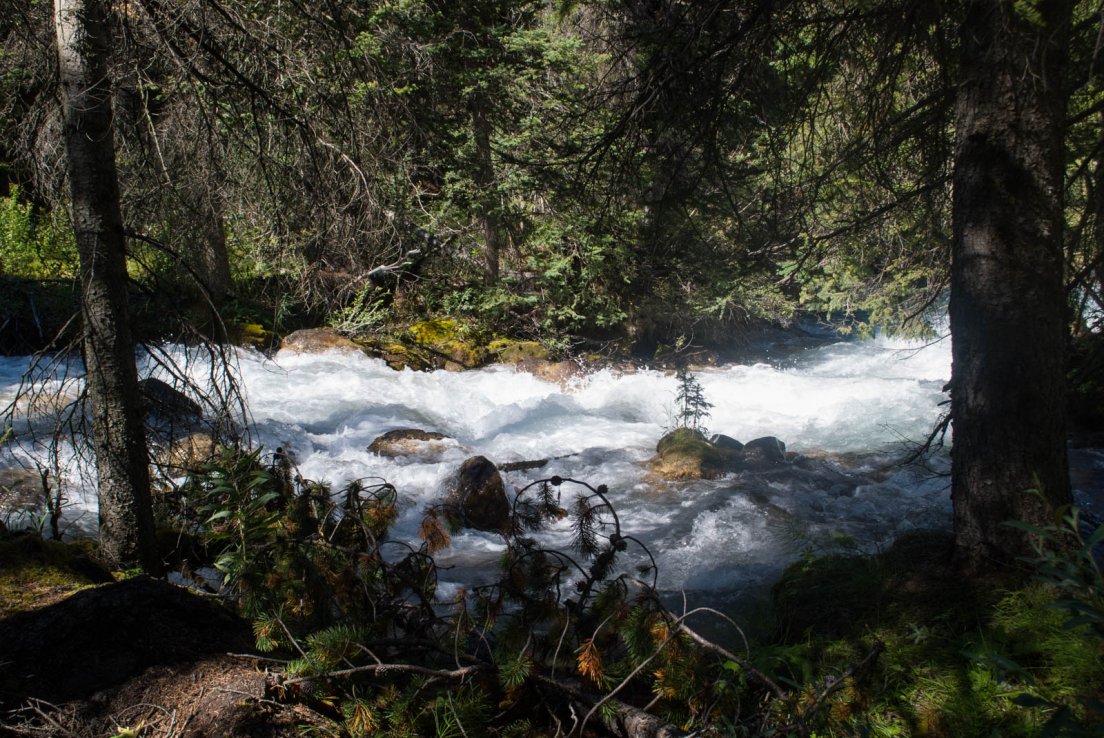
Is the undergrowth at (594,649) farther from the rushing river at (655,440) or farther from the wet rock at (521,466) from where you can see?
the wet rock at (521,466)

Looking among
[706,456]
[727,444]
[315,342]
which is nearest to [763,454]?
[727,444]

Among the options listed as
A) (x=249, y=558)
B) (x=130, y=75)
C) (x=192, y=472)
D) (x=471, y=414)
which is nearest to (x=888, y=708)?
(x=249, y=558)

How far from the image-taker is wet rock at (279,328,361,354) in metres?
12.8

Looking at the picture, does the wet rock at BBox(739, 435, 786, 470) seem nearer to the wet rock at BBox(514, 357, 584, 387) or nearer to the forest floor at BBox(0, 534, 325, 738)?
the wet rock at BBox(514, 357, 584, 387)

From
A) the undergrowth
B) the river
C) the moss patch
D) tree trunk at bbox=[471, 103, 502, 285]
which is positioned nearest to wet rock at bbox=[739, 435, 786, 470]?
the river

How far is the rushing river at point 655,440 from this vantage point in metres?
6.23

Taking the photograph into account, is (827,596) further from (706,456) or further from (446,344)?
(446,344)

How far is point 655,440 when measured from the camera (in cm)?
1027

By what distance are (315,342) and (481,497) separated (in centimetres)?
716

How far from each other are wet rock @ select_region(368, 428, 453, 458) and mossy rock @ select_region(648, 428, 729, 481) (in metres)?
2.78

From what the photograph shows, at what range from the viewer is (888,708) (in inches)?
106

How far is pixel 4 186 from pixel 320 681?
18.0 m

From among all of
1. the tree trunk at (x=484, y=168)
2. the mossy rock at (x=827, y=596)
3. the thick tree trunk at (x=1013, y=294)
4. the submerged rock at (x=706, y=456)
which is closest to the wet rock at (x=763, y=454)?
the submerged rock at (x=706, y=456)

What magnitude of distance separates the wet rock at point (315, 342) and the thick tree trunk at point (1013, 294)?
445 inches
